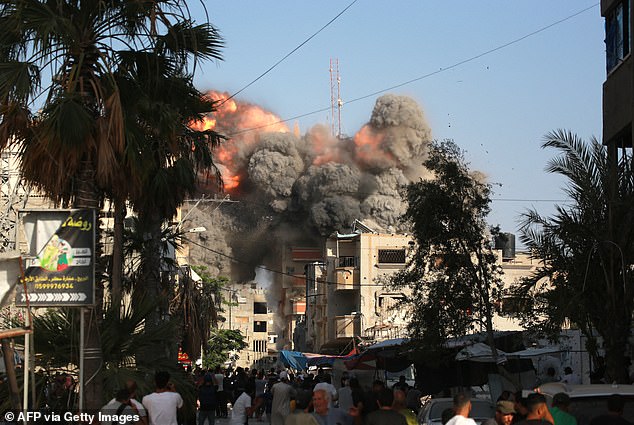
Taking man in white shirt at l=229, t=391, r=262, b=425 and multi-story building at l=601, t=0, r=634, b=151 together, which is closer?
man in white shirt at l=229, t=391, r=262, b=425

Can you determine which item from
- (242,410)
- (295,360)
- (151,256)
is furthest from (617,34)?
(295,360)

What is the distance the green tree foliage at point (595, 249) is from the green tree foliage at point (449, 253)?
483 centimetres

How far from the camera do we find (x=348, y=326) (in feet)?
263

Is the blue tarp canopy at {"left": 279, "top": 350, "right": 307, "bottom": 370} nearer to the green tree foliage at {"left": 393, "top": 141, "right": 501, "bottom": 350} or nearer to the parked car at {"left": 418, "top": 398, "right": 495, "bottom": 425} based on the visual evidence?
the green tree foliage at {"left": 393, "top": 141, "right": 501, "bottom": 350}

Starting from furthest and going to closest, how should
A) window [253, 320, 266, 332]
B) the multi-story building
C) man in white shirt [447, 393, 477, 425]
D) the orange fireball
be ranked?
1. window [253, 320, 266, 332]
2. the orange fireball
3. the multi-story building
4. man in white shirt [447, 393, 477, 425]

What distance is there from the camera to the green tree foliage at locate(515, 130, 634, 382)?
19.0m

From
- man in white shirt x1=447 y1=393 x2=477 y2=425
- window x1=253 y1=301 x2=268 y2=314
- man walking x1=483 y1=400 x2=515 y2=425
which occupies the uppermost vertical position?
window x1=253 y1=301 x2=268 y2=314

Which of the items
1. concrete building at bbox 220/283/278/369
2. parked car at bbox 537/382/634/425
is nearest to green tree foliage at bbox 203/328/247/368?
concrete building at bbox 220/283/278/369

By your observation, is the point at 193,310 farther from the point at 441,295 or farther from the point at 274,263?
the point at 274,263

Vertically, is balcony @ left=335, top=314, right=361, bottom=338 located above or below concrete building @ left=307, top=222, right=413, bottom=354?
below

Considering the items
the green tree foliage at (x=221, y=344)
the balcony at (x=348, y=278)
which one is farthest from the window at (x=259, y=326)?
the balcony at (x=348, y=278)

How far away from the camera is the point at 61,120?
47.0ft

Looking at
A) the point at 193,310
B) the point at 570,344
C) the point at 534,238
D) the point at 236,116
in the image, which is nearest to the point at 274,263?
the point at 236,116

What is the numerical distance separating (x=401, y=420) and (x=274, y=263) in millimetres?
115821
